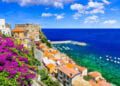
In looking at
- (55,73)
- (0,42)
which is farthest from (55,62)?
(0,42)

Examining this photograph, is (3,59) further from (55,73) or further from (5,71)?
(55,73)

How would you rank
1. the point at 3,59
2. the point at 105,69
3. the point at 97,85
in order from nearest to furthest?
the point at 3,59 < the point at 97,85 < the point at 105,69

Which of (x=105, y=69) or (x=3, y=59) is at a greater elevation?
(x=3, y=59)

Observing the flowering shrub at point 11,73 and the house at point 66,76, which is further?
the house at point 66,76

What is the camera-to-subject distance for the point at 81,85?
36344 mm

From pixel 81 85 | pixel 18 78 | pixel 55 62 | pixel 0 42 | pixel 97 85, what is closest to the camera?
pixel 18 78

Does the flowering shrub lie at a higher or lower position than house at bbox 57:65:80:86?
higher

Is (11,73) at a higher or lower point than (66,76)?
higher

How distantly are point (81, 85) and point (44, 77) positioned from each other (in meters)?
8.27

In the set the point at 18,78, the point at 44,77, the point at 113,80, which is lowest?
the point at 113,80

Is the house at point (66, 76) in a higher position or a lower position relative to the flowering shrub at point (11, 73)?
lower

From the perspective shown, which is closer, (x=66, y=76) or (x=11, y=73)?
(x=11, y=73)

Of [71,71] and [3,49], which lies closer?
[3,49]

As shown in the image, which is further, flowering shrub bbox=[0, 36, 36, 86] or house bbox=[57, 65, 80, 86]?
house bbox=[57, 65, 80, 86]
